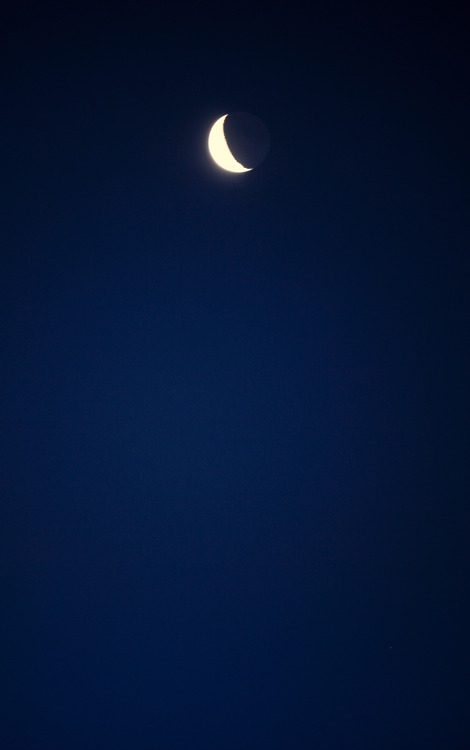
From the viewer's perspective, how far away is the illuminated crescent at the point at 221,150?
1.85 meters

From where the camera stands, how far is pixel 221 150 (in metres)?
1.87

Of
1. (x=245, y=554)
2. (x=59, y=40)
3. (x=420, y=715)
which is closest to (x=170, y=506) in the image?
(x=245, y=554)

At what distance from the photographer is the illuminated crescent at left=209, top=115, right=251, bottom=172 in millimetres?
1848

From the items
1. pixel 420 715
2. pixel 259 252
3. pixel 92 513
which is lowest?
pixel 420 715

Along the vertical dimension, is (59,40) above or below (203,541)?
above

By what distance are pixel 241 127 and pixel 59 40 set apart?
2.13 ft

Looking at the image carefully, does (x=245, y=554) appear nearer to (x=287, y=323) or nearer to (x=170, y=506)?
(x=170, y=506)

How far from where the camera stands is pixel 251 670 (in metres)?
1.85

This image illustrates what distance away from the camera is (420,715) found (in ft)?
6.24

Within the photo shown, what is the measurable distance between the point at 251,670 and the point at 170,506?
604 millimetres

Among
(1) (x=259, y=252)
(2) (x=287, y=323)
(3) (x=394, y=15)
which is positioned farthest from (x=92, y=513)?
(3) (x=394, y=15)

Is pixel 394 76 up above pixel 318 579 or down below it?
above

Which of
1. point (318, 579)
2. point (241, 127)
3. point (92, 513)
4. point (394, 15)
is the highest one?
point (394, 15)

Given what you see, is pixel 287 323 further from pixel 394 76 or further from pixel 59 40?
pixel 59 40
